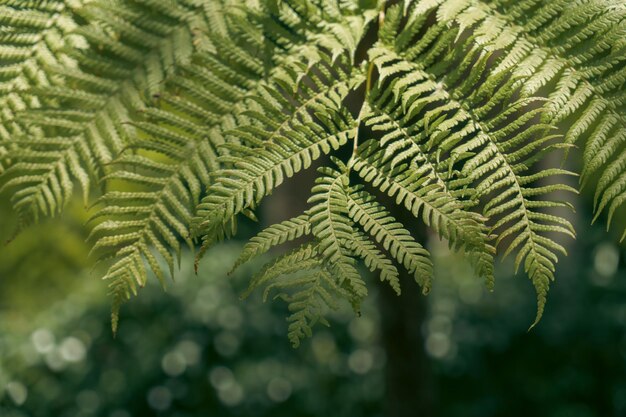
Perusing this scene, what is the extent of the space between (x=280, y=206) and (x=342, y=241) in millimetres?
7253

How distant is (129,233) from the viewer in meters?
1.06

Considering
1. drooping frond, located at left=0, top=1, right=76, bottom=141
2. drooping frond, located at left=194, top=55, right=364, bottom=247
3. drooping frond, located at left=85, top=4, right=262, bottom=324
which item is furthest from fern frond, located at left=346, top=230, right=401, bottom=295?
drooping frond, located at left=0, top=1, right=76, bottom=141

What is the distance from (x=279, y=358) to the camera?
4.08 meters

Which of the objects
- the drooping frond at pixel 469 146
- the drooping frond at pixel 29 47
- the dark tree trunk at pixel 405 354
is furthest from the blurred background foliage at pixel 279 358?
the drooping frond at pixel 469 146

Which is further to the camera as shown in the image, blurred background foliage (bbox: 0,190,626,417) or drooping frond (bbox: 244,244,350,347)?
blurred background foliage (bbox: 0,190,626,417)

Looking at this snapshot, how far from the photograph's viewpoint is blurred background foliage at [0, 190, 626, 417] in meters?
3.88

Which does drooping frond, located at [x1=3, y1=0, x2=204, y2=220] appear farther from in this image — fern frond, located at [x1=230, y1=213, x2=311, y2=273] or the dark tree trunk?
the dark tree trunk

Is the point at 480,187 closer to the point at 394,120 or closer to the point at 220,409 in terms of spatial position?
the point at 394,120

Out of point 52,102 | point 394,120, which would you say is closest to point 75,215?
point 52,102

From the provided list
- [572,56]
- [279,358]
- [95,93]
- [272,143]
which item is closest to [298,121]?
[272,143]

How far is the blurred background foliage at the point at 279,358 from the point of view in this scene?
3.88 m

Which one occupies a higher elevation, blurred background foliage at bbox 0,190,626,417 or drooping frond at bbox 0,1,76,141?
drooping frond at bbox 0,1,76,141

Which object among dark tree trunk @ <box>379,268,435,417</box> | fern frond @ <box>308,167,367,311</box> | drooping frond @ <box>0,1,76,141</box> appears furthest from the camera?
dark tree trunk @ <box>379,268,435,417</box>

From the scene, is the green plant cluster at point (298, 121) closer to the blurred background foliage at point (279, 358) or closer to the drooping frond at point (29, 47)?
the drooping frond at point (29, 47)
